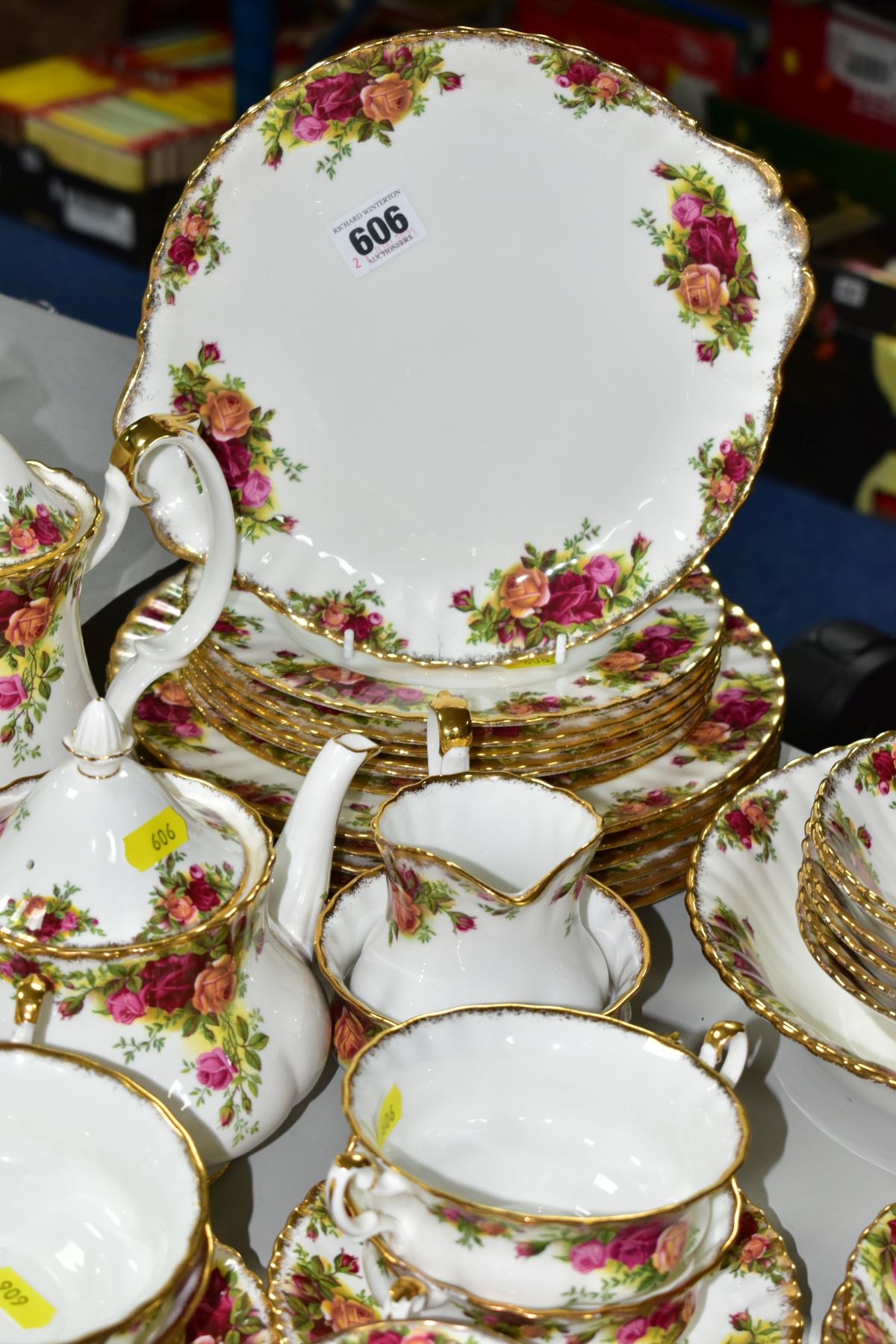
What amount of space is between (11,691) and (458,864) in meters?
0.27

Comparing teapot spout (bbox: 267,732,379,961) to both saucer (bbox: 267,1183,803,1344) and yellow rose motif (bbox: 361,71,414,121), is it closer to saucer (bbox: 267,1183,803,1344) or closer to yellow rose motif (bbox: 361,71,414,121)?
saucer (bbox: 267,1183,803,1344)

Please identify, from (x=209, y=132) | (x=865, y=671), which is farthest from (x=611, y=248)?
(x=209, y=132)

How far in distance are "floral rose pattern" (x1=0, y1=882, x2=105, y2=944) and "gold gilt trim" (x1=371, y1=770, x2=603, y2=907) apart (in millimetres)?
152

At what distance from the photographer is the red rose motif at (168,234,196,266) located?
3.24ft

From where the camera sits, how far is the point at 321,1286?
710 millimetres

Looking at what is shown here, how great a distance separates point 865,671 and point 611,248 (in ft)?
1.47

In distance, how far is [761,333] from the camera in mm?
981

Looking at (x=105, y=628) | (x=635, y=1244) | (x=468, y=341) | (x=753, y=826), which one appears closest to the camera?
(x=635, y=1244)

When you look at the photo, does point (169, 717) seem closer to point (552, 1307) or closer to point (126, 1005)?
point (126, 1005)

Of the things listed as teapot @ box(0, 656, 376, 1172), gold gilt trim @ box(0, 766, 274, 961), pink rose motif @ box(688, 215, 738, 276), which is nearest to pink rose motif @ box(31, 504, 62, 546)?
teapot @ box(0, 656, 376, 1172)

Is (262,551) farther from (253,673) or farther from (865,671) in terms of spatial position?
(865,671)

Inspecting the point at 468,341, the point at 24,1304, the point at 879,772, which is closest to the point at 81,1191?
the point at 24,1304

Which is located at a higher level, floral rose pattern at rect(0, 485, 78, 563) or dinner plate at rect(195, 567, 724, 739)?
floral rose pattern at rect(0, 485, 78, 563)

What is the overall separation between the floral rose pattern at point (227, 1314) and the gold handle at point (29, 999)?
0.14 metres
